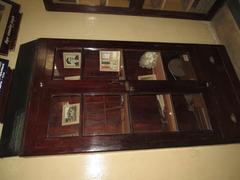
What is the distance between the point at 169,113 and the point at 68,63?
0.88m

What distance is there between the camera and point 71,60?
1.39 m

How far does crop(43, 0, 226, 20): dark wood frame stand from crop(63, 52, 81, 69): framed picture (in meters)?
0.45

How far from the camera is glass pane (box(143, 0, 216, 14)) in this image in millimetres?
1575

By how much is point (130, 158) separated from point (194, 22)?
4.80ft

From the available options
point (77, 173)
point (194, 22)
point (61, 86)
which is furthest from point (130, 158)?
point (194, 22)

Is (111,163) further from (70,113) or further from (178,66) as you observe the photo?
(178,66)

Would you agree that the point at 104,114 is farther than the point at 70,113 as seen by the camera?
Yes

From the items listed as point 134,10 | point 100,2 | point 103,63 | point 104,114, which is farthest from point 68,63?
point 134,10

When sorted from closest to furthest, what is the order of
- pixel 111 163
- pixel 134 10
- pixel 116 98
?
pixel 111 163 < pixel 116 98 < pixel 134 10

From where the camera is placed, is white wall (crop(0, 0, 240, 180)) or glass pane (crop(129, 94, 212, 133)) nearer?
white wall (crop(0, 0, 240, 180))

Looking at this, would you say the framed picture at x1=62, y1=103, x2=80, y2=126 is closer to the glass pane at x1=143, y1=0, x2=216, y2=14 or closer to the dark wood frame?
the dark wood frame

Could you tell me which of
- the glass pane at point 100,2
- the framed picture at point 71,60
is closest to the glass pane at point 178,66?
the glass pane at point 100,2

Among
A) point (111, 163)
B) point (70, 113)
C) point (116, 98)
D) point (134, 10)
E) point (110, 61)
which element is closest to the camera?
point (111, 163)

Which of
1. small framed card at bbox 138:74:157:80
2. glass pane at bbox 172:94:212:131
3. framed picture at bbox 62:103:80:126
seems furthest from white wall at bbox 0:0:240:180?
small framed card at bbox 138:74:157:80
